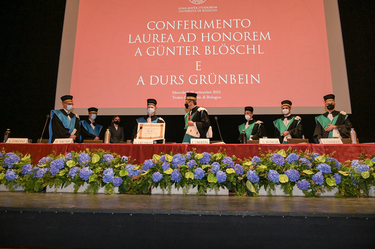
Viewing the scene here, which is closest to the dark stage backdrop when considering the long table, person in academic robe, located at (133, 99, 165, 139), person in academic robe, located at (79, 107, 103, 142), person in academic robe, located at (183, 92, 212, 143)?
person in academic robe, located at (79, 107, 103, 142)

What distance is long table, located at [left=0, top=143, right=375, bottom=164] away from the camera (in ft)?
10.00

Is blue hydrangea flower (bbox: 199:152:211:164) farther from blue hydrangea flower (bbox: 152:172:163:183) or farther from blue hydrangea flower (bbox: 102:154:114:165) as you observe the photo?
blue hydrangea flower (bbox: 102:154:114:165)

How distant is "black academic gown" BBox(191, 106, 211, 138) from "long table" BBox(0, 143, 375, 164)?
4.42ft

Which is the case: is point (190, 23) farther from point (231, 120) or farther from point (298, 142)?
point (298, 142)

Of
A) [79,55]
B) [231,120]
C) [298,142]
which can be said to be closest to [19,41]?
[79,55]

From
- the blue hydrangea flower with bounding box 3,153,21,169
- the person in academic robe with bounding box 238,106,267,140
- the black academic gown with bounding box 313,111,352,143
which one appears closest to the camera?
the blue hydrangea flower with bounding box 3,153,21,169

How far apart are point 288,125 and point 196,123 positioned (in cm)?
201

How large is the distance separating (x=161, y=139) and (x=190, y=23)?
341cm

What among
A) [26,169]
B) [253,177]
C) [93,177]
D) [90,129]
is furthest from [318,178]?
[90,129]

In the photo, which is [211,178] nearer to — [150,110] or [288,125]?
[150,110]

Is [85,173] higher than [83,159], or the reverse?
[83,159]

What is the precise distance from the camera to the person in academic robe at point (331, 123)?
4555 millimetres

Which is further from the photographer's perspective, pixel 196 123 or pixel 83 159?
pixel 196 123

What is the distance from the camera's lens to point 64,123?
5000 millimetres
